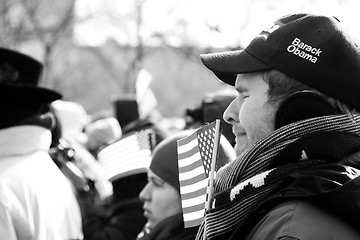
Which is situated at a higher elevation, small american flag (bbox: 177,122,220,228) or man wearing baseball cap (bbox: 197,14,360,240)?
man wearing baseball cap (bbox: 197,14,360,240)

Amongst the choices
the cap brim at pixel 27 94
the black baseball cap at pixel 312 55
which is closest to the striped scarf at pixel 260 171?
the black baseball cap at pixel 312 55

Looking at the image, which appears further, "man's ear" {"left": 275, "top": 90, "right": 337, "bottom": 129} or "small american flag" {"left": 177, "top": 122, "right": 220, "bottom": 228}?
"small american flag" {"left": 177, "top": 122, "right": 220, "bottom": 228}

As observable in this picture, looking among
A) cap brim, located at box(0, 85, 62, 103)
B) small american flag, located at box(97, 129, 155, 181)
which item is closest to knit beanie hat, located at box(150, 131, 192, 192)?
cap brim, located at box(0, 85, 62, 103)

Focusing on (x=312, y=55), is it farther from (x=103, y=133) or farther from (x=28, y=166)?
(x=103, y=133)

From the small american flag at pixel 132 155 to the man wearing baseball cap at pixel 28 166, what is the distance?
38.9 inches

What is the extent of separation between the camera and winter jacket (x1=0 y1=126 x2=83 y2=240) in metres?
3.76

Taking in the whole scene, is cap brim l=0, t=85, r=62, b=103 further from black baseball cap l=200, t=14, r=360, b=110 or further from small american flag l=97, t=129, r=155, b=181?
black baseball cap l=200, t=14, r=360, b=110

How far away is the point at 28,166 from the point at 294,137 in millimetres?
2159

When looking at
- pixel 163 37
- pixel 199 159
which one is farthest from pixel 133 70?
pixel 199 159

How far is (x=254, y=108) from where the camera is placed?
7.89 ft

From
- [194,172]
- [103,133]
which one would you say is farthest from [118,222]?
[103,133]

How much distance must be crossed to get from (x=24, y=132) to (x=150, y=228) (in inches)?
35.8

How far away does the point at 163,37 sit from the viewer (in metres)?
22.6

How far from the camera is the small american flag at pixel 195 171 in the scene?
309cm
